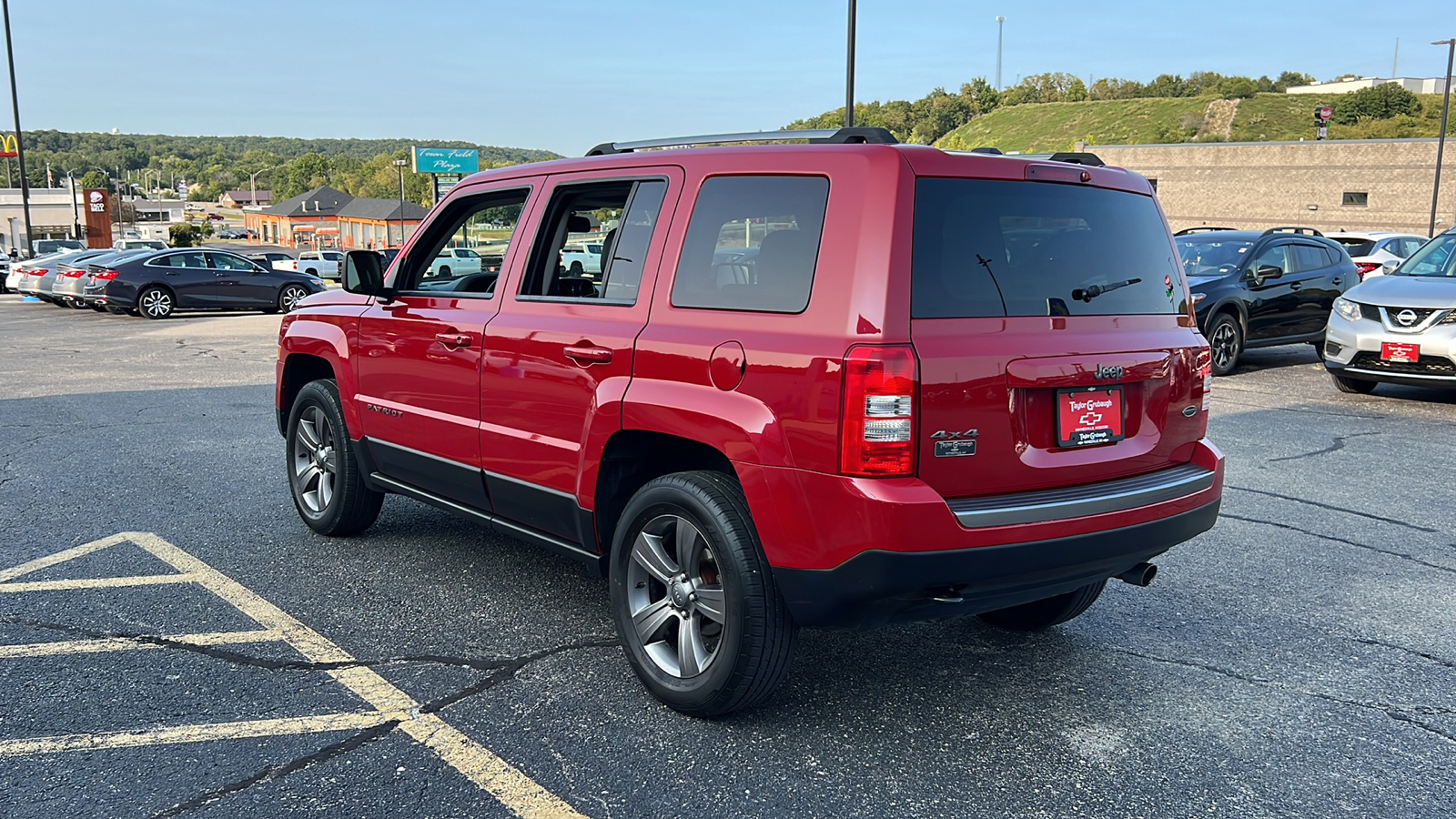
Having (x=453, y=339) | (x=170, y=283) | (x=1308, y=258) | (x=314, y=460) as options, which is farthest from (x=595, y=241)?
(x=170, y=283)

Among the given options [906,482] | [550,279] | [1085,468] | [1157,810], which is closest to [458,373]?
[550,279]

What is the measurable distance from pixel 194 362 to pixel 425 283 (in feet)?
35.0

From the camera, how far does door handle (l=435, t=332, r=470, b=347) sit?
4626mm

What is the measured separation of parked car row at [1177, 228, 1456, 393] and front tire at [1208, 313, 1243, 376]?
0.01m

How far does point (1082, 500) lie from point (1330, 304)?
12.4 metres

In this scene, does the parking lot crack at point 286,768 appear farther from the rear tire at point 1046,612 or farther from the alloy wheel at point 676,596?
the rear tire at point 1046,612

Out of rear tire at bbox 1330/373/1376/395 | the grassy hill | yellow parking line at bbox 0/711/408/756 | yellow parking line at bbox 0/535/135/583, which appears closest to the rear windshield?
yellow parking line at bbox 0/711/408/756

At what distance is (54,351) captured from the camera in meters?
15.8

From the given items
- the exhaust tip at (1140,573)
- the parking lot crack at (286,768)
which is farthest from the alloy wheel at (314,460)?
the exhaust tip at (1140,573)

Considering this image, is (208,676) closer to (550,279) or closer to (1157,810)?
(550,279)

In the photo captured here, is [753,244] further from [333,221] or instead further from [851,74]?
[333,221]

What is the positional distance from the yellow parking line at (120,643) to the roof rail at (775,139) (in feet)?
7.87

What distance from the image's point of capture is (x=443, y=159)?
86.2 metres

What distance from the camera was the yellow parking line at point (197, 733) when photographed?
11.2 feet
